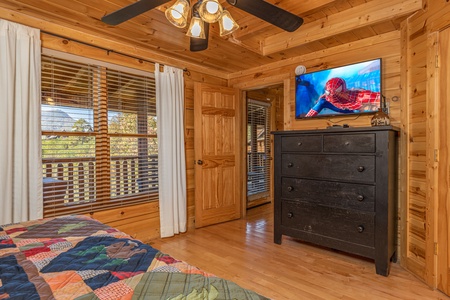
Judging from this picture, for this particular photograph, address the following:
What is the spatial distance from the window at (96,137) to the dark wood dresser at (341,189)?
5.30 ft

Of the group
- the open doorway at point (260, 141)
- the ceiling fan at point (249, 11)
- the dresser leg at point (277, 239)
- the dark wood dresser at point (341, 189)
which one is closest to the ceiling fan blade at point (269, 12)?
the ceiling fan at point (249, 11)

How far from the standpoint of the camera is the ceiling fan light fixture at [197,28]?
5.75ft

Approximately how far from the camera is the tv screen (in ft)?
8.93

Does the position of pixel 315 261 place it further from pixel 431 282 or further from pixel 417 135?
pixel 417 135

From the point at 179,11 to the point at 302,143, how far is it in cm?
180

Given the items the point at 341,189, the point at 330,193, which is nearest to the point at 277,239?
the point at 330,193

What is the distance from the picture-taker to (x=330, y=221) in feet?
8.48

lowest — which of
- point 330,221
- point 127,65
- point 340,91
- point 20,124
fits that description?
point 330,221

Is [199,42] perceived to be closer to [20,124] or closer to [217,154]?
[20,124]

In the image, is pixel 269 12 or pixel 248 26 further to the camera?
pixel 248 26

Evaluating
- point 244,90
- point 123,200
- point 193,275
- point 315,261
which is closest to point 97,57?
point 123,200

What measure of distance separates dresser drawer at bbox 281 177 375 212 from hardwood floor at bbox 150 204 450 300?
1.88 feet

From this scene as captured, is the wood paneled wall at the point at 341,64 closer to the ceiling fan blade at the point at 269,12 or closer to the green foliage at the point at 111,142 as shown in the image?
the ceiling fan blade at the point at 269,12

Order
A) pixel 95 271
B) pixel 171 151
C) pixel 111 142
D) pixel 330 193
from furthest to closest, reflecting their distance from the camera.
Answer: pixel 171 151 → pixel 111 142 → pixel 330 193 → pixel 95 271
